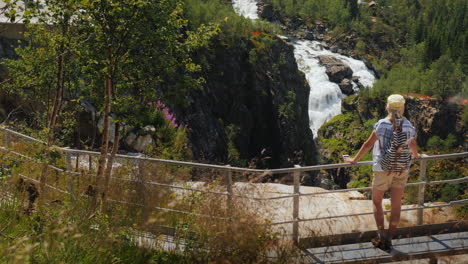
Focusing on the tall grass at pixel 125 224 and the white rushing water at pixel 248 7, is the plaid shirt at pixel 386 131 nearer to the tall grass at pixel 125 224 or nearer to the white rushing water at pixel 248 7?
the tall grass at pixel 125 224

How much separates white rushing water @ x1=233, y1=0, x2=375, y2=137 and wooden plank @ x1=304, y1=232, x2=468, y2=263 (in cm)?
4649

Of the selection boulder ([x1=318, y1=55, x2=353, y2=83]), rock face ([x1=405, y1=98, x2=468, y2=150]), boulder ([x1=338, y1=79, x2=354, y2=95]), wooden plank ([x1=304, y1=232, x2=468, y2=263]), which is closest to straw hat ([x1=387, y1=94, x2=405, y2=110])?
wooden plank ([x1=304, y1=232, x2=468, y2=263])

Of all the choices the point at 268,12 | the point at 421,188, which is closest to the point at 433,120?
the point at 268,12

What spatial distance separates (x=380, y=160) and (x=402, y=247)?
1.13m

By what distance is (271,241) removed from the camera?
4.64 m

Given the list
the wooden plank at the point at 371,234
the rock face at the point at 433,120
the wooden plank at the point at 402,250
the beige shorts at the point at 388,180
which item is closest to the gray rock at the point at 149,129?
the wooden plank at the point at 371,234

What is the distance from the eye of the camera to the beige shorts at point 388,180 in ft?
16.0

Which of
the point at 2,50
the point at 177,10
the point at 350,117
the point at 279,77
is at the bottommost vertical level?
the point at 350,117

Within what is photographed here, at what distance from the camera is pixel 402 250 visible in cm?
509

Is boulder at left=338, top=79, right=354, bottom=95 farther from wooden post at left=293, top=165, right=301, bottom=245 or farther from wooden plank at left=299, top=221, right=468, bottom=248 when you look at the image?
wooden post at left=293, top=165, right=301, bottom=245

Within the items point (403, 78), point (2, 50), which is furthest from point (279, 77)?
point (403, 78)

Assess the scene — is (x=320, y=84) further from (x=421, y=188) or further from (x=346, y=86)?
(x=421, y=188)

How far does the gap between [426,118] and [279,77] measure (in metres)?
37.1

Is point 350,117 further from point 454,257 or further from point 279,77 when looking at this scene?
point 454,257
